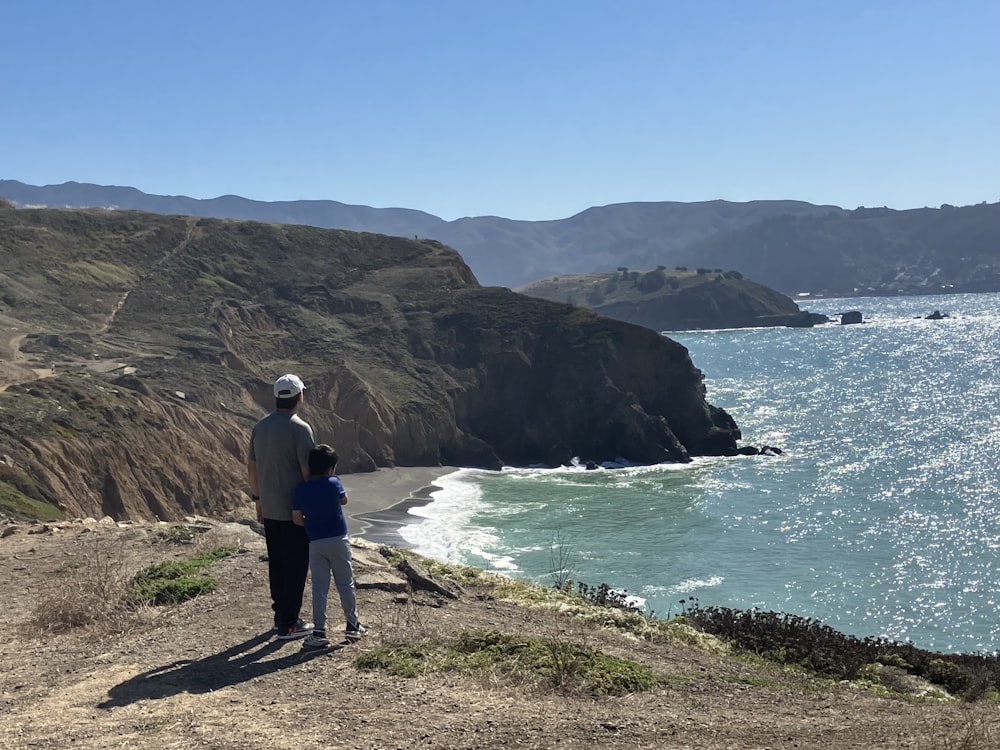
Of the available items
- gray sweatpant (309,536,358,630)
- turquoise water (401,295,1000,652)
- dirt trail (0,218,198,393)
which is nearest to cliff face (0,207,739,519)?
dirt trail (0,218,198,393)

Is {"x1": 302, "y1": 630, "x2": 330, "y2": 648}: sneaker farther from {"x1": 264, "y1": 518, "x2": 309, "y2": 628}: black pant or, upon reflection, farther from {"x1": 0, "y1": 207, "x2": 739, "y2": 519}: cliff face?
{"x1": 0, "y1": 207, "x2": 739, "y2": 519}: cliff face

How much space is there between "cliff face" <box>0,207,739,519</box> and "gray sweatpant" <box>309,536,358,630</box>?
1198 inches

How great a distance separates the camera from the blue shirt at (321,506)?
8.68 metres

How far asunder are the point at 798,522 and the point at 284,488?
117 feet

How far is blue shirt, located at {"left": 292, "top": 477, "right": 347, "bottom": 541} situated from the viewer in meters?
8.68

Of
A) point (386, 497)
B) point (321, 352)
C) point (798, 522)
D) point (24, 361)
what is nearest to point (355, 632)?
point (798, 522)

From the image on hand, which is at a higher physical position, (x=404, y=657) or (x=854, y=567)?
(x=404, y=657)

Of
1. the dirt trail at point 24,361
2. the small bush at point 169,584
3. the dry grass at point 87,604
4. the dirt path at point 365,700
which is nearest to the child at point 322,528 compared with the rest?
the dirt path at point 365,700

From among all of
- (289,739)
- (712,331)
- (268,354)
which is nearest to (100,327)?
(268,354)

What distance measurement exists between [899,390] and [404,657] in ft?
284

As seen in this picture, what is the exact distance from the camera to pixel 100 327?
56062 millimetres

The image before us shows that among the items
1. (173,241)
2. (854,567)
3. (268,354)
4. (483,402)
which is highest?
(173,241)

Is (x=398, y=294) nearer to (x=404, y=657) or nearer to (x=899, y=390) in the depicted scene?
(x=899, y=390)

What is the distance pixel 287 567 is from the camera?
9.06m
